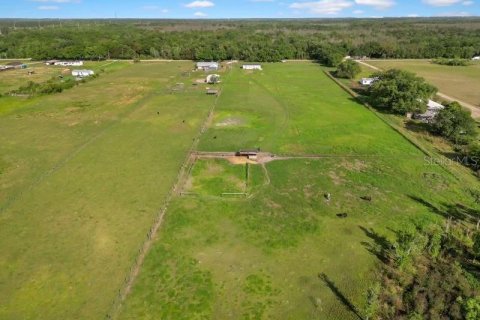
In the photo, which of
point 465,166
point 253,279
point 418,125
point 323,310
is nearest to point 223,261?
point 253,279

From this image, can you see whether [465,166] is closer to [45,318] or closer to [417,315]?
[417,315]

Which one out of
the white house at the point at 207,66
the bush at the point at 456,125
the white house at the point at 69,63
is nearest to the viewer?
the bush at the point at 456,125

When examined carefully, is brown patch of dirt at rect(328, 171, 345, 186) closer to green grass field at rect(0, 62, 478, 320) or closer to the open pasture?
green grass field at rect(0, 62, 478, 320)

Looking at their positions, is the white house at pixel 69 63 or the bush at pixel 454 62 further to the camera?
the bush at pixel 454 62

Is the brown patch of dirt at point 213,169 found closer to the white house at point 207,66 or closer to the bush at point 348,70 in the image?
the bush at point 348,70

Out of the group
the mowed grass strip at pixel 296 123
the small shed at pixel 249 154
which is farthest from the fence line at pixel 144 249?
the mowed grass strip at pixel 296 123

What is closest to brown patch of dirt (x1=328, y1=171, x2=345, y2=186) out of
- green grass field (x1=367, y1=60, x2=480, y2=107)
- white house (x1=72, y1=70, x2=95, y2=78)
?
green grass field (x1=367, y1=60, x2=480, y2=107)

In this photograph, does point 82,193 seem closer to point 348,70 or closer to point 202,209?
point 202,209
